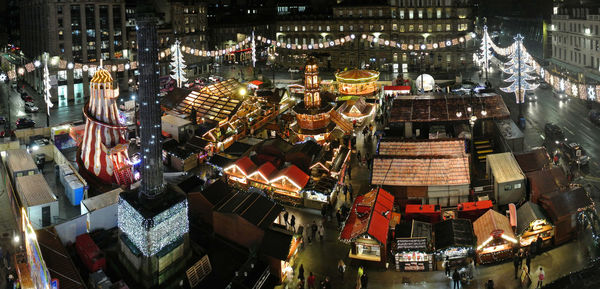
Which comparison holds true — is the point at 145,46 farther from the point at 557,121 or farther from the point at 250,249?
the point at 557,121

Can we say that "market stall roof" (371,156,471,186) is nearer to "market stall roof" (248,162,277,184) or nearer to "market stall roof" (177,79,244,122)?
"market stall roof" (248,162,277,184)

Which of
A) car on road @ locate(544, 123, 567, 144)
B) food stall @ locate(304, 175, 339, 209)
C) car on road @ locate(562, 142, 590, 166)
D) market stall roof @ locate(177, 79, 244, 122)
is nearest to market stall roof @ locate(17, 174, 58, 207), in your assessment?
food stall @ locate(304, 175, 339, 209)

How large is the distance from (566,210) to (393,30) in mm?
64087

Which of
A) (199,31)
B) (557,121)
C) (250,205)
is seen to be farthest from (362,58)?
(250,205)

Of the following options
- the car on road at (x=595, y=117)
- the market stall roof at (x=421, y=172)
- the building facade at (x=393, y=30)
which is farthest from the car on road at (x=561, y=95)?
the market stall roof at (x=421, y=172)

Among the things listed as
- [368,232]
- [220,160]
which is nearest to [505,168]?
[368,232]

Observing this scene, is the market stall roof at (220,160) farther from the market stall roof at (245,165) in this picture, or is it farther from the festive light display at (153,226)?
the festive light display at (153,226)

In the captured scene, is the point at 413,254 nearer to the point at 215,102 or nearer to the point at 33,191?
the point at 33,191

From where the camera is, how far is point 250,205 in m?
25.6

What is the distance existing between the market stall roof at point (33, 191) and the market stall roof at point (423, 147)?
2019cm

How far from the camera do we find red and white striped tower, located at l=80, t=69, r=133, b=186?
105 feet

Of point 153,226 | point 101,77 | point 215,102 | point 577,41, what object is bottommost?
point 153,226

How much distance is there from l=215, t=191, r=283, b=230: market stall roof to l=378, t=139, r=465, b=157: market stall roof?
10.2m

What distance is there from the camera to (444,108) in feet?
136
